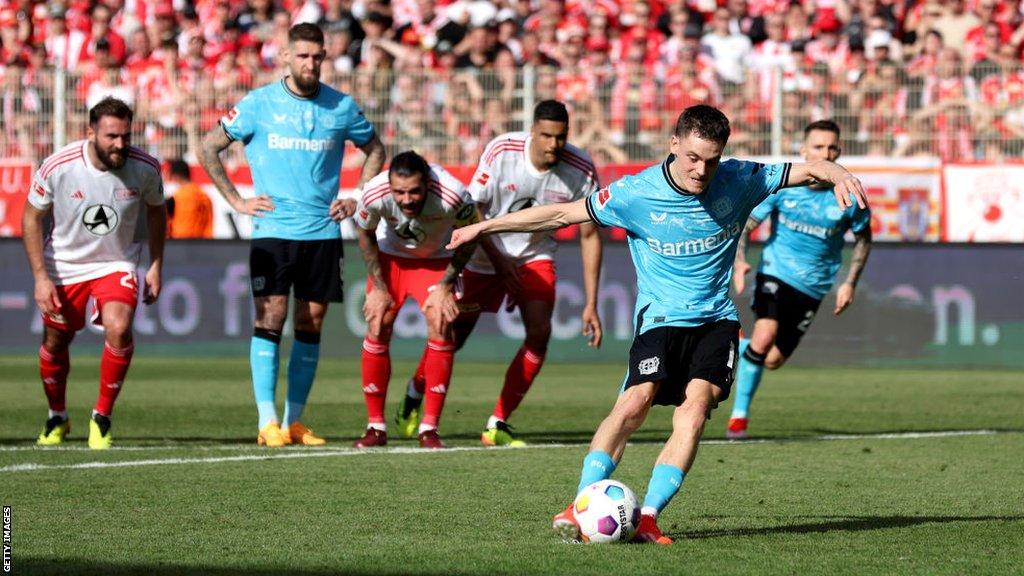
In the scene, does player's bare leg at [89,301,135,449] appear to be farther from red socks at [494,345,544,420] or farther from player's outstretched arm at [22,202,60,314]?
red socks at [494,345,544,420]

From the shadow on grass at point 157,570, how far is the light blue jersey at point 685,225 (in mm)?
1821

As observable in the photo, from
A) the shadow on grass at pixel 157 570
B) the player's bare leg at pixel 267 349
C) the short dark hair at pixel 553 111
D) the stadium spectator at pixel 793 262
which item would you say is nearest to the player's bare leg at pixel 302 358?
the player's bare leg at pixel 267 349

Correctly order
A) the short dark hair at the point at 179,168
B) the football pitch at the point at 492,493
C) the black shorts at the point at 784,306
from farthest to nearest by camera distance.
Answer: the short dark hair at the point at 179,168
the black shorts at the point at 784,306
the football pitch at the point at 492,493

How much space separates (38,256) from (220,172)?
4.05 ft

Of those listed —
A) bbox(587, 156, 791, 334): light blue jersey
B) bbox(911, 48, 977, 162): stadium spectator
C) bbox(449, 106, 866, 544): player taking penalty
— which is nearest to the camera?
bbox(449, 106, 866, 544): player taking penalty

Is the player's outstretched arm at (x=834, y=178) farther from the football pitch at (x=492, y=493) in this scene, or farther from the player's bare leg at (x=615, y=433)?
the football pitch at (x=492, y=493)

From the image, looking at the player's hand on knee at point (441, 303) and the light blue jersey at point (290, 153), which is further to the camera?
the light blue jersey at point (290, 153)

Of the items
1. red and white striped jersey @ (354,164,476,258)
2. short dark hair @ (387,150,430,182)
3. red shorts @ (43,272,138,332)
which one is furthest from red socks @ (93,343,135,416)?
short dark hair @ (387,150,430,182)

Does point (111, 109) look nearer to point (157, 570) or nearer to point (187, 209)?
point (157, 570)

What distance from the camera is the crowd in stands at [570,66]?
17.8 m

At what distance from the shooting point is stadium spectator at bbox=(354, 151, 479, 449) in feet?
32.6

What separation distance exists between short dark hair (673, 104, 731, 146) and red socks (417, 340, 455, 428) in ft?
13.1

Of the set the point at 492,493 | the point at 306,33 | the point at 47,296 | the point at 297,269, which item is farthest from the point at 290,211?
the point at 492,493

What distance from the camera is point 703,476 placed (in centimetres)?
889
